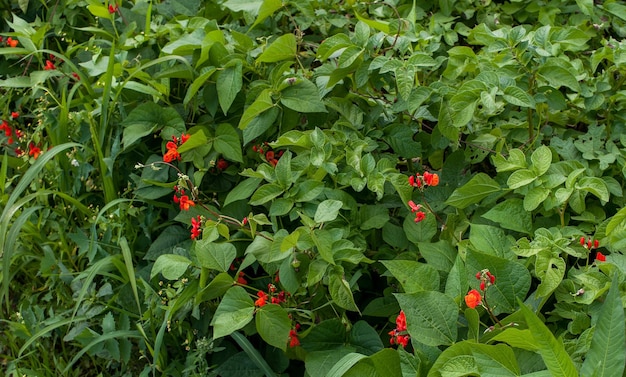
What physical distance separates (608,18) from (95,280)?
6.46ft

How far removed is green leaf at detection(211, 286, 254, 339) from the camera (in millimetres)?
1655

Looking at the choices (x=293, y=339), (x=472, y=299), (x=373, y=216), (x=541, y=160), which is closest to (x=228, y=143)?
(x=373, y=216)

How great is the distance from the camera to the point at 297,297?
188cm

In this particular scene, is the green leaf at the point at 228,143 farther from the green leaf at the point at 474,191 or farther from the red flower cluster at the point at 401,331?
the red flower cluster at the point at 401,331

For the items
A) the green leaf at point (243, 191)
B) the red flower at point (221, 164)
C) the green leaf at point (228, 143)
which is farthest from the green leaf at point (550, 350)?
the red flower at point (221, 164)

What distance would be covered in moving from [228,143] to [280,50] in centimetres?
29

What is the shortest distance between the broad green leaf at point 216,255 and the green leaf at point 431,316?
21.3 inches

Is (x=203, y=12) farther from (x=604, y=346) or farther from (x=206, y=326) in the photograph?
(x=604, y=346)

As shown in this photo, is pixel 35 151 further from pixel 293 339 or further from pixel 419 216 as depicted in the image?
pixel 419 216

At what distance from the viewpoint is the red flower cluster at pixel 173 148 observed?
201 cm

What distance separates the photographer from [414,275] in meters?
1.58

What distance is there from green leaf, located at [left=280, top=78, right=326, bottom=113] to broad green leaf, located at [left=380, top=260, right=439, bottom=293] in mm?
559

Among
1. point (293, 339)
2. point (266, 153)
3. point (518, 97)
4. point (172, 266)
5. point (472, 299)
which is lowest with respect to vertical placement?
point (293, 339)

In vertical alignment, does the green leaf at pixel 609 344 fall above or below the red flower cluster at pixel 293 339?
above
